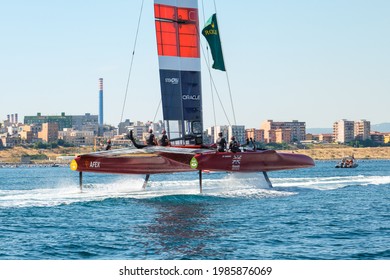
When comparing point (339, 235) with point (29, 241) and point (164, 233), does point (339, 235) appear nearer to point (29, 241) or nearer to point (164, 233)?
point (164, 233)

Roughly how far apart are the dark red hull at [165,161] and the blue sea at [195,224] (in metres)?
0.96

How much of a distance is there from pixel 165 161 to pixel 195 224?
872cm

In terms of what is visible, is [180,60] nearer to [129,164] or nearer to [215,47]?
[215,47]

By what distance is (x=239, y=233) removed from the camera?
18312 mm

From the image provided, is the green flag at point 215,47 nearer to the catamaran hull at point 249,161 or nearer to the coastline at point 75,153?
the catamaran hull at point 249,161

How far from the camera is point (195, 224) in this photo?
2014cm

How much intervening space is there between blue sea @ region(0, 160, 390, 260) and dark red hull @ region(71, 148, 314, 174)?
956mm

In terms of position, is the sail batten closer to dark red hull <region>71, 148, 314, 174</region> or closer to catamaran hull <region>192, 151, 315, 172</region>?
dark red hull <region>71, 148, 314, 174</region>

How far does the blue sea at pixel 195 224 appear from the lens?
15.6 metres

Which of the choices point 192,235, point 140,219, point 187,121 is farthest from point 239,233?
point 187,121

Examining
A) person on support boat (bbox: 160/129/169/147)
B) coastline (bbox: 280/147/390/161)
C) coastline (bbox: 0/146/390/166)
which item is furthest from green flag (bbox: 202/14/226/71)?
Answer: coastline (bbox: 280/147/390/161)

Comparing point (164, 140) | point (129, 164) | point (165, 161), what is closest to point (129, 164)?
point (129, 164)
